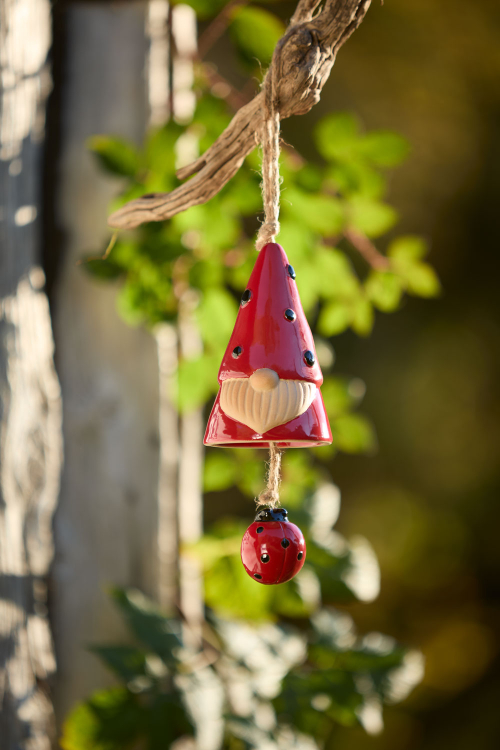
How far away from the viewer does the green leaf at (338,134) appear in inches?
31.8

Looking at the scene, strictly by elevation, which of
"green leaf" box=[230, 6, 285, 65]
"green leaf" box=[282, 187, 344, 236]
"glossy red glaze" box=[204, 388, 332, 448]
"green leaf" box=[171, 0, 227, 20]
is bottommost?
"glossy red glaze" box=[204, 388, 332, 448]

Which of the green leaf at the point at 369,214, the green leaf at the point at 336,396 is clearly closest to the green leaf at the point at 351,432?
the green leaf at the point at 336,396

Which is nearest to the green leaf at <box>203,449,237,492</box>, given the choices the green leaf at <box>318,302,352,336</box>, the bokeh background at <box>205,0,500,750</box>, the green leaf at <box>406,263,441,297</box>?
the green leaf at <box>318,302,352,336</box>

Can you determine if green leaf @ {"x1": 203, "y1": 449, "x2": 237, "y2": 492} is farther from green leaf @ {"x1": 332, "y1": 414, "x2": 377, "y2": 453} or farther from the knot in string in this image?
the knot in string

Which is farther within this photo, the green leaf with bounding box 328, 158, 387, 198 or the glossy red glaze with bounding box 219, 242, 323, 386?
the green leaf with bounding box 328, 158, 387, 198

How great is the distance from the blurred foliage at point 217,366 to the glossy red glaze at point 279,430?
13.7 inches

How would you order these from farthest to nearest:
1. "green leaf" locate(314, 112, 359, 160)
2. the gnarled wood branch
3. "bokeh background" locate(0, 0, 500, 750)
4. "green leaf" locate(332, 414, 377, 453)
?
"bokeh background" locate(0, 0, 500, 750), "green leaf" locate(332, 414, 377, 453), "green leaf" locate(314, 112, 359, 160), the gnarled wood branch

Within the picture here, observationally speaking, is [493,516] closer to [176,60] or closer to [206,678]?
[206,678]

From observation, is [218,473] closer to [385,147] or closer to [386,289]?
[386,289]

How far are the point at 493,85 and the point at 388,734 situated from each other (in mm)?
1841

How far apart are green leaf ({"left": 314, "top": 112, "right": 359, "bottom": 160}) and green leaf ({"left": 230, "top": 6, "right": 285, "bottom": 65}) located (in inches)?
4.6

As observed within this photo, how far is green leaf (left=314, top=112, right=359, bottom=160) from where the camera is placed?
2.65 ft

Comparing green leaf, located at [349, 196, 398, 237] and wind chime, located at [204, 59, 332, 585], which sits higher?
green leaf, located at [349, 196, 398, 237]

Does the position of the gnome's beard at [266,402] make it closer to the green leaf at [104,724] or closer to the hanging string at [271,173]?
the hanging string at [271,173]
